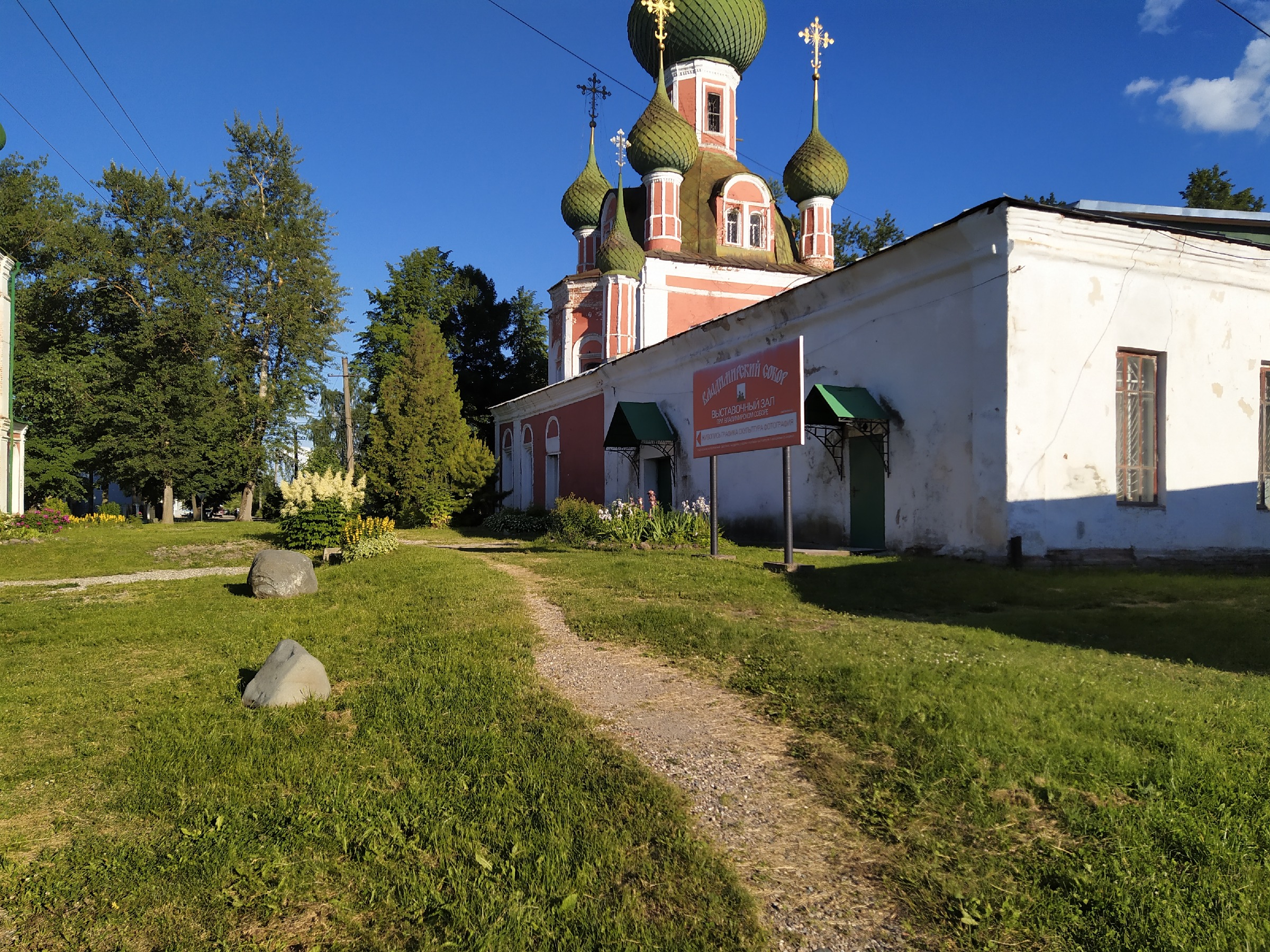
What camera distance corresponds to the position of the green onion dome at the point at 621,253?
27.5 meters

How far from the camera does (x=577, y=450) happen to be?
84.9 ft

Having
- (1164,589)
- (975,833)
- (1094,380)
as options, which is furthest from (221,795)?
(1094,380)

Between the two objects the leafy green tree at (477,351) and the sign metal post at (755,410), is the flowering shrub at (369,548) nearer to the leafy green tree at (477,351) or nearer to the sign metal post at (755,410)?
the sign metal post at (755,410)

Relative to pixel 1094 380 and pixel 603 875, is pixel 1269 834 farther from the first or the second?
pixel 1094 380

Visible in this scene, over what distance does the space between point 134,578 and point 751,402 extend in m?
10.2

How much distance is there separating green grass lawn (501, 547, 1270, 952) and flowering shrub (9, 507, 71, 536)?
16.9 metres

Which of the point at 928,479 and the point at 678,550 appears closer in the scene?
the point at 928,479

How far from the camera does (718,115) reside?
3038 centimetres

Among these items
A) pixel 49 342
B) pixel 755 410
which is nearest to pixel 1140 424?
pixel 755 410

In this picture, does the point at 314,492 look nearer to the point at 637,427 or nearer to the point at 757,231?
the point at 637,427

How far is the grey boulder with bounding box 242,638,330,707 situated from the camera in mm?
5539

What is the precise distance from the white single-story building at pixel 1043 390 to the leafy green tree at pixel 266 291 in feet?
88.8

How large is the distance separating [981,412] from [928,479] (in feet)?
4.46

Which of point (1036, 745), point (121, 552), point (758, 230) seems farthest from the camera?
point (758, 230)
